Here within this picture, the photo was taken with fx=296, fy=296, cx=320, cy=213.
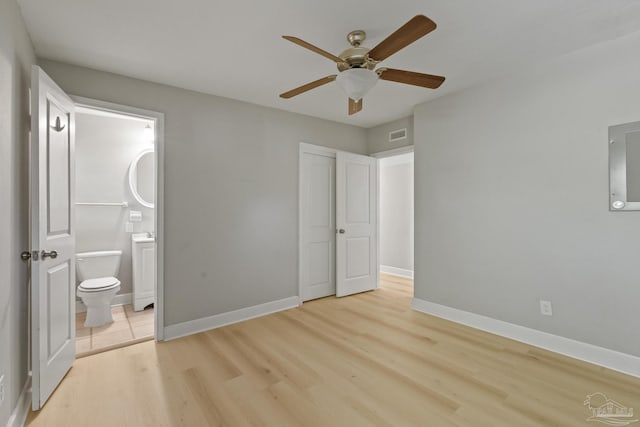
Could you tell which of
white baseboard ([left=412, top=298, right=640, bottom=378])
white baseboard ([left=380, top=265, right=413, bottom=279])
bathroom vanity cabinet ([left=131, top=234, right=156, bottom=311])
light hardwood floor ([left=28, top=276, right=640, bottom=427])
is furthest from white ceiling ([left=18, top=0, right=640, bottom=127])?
white baseboard ([left=380, top=265, right=413, bottom=279])

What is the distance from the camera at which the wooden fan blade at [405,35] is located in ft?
4.69

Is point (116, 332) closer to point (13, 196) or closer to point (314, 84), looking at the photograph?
point (13, 196)

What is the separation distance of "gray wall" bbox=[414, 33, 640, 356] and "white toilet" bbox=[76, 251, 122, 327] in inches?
143

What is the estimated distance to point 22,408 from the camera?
1.80 metres

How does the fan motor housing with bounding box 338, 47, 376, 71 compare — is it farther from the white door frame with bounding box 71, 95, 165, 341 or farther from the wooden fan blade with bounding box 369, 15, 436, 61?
the white door frame with bounding box 71, 95, 165, 341

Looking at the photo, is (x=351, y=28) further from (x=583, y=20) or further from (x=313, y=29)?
(x=583, y=20)

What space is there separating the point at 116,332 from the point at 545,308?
13.8ft

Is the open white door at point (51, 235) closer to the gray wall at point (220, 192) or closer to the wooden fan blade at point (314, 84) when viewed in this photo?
the gray wall at point (220, 192)

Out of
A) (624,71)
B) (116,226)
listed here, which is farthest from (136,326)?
(624,71)

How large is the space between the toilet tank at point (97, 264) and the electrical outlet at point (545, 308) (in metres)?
4.68

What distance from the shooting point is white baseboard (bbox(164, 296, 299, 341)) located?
2973mm

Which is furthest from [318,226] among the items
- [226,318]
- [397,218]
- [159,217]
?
[397,218]

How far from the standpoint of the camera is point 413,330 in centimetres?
307
